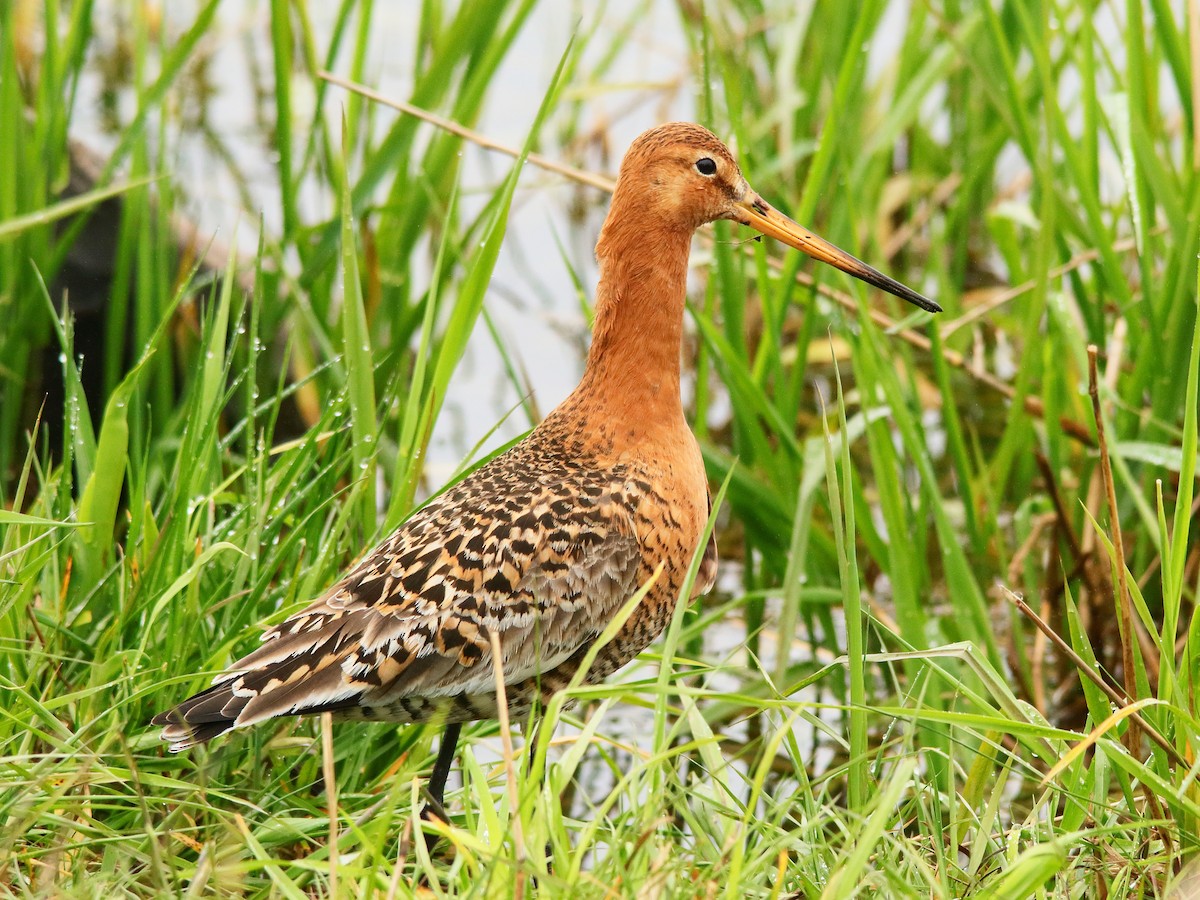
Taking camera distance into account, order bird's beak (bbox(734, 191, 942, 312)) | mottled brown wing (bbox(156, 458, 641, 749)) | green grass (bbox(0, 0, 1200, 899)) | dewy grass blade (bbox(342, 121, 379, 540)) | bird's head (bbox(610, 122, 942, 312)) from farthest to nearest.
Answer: bird's beak (bbox(734, 191, 942, 312)) < bird's head (bbox(610, 122, 942, 312)) < dewy grass blade (bbox(342, 121, 379, 540)) < mottled brown wing (bbox(156, 458, 641, 749)) < green grass (bbox(0, 0, 1200, 899))

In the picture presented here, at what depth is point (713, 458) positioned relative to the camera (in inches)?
163

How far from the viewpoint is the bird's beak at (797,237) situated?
11.9 feet

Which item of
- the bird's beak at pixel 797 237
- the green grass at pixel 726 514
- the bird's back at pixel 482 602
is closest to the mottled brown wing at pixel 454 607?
the bird's back at pixel 482 602

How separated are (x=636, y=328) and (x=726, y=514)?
1995 millimetres

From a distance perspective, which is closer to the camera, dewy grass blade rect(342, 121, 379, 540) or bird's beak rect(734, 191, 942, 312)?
dewy grass blade rect(342, 121, 379, 540)

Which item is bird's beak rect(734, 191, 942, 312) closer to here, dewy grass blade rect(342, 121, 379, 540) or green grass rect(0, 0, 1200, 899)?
green grass rect(0, 0, 1200, 899)

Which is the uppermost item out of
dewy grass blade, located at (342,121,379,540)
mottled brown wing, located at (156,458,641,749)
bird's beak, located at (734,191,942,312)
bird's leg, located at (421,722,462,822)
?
bird's beak, located at (734,191,942,312)

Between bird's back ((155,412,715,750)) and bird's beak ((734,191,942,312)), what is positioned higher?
bird's beak ((734,191,942,312))

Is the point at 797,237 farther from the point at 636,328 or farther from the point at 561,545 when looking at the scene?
the point at 561,545

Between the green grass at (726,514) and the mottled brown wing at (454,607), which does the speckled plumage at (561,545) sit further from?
the green grass at (726,514)

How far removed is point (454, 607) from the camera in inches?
117

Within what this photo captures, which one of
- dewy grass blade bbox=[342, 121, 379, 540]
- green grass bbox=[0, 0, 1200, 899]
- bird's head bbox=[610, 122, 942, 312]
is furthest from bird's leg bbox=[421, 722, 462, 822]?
bird's head bbox=[610, 122, 942, 312]

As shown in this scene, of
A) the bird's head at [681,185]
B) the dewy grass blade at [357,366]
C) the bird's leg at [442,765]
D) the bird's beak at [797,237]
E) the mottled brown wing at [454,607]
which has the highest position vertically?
the bird's head at [681,185]

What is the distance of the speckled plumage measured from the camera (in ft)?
9.35
